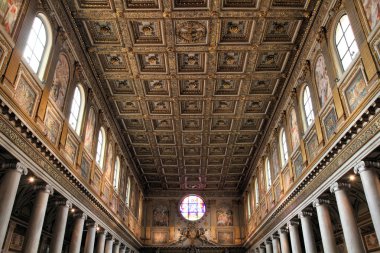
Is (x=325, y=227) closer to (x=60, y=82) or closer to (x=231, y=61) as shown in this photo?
(x=231, y=61)

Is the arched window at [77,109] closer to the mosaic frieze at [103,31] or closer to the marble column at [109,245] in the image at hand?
the mosaic frieze at [103,31]

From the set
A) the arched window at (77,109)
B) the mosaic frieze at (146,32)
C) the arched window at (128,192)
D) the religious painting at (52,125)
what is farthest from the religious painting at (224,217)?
the religious painting at (52,125)

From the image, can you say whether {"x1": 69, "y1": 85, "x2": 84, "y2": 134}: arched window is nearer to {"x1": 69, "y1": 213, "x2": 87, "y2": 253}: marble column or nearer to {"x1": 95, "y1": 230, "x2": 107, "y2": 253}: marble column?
{"x1": 69, "y1": 213, "x2": 87, "y2": 253}: marble column

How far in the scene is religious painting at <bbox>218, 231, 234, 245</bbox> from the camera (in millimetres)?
30859

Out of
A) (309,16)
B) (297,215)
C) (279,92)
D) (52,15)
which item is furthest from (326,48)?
(52,15)

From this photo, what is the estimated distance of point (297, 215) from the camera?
632 inches

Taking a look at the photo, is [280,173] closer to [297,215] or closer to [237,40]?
[297,215]

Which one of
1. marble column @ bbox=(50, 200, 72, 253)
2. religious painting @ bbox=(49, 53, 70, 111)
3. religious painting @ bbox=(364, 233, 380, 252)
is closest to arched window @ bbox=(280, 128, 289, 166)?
religious painting @ bbox=(364, 233, 380, 252)

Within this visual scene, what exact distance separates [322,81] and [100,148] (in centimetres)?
1182

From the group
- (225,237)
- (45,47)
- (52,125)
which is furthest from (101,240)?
(225,237)

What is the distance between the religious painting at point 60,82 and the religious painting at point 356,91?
33.0 feet

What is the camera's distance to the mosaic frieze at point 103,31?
14217mm

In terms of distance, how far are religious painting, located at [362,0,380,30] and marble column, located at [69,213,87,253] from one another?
13201 millimetres

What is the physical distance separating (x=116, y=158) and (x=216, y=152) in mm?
7591
